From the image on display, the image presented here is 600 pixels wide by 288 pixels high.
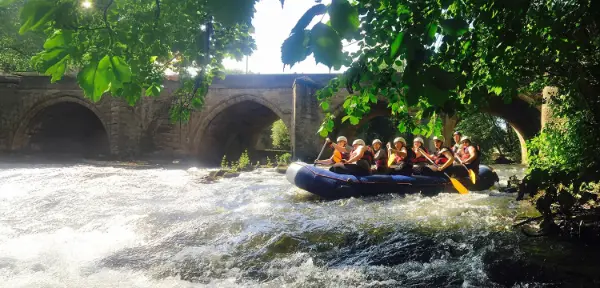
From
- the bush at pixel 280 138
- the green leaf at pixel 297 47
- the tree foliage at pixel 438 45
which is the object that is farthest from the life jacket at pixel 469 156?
the bush at pixel 280 138

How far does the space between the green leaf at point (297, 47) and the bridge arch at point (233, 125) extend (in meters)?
15.3

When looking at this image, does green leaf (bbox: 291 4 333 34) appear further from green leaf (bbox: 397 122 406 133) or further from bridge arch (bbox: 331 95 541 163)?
bridge arch (bbox: 331 95 541 163)

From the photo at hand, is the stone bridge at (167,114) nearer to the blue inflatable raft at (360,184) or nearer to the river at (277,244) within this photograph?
the blue inflatable raft at (360,184)

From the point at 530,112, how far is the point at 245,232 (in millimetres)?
14155

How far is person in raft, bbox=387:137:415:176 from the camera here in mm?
8312

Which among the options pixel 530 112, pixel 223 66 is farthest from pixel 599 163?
pixel 530 112

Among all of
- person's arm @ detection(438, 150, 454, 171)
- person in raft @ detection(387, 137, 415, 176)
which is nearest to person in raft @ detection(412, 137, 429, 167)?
person in raft @ detection(387, 137, 415, 176)

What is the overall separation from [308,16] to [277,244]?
3827mm

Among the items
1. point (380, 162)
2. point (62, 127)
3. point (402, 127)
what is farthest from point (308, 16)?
point (62, 127)

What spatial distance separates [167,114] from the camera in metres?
17.1

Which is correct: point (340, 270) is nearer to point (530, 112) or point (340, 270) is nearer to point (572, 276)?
point (572, 276)

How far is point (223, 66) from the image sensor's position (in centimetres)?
374

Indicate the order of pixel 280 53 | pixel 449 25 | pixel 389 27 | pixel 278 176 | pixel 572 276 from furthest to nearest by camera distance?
pixel 278 176 → pixel 572 276 → pixel 389 27 → pixel 449 25 → pixel 280 53

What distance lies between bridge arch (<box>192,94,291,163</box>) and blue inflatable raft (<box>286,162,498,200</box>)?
8713 mm
